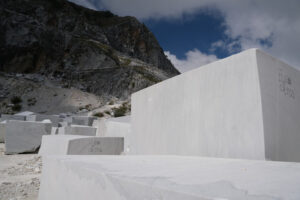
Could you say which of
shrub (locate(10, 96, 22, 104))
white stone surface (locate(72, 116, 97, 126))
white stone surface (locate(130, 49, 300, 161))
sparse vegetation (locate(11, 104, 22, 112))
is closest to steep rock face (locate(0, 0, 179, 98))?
shrub (locate(10, 96, 22, 104))

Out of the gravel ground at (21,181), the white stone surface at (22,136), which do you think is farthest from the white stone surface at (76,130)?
the gravel ground at (21,181)

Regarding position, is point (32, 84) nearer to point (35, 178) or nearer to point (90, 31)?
point (90, 31)

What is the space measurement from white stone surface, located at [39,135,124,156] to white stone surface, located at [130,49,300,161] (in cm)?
235

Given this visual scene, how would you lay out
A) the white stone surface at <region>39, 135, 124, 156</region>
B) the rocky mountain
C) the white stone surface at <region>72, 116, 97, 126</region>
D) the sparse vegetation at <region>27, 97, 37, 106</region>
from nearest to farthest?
1. the white stone surface at <region>39, 135, 124, 156</region>
2. the white stone surface at <region>72, 116, 97, 126</region>
3. the sparse vegetation at <region>27, 97, 37, 106</region>
4. the rocky mountain

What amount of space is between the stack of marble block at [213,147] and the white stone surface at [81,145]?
1.92m

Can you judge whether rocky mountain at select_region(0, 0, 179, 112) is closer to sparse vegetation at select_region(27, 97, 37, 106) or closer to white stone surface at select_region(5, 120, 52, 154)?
sparse vegetation at select_region(27, 97, 37, 106)

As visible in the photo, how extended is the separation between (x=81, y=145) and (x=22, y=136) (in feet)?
11.9

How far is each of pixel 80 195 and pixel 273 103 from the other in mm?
2178

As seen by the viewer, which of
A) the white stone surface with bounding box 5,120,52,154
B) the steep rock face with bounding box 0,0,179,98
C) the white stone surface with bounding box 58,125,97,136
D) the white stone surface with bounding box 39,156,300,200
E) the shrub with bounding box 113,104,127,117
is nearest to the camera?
the white stone surface with bounding box 39,156,300,200

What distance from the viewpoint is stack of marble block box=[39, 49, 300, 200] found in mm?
1016

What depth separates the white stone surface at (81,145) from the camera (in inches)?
185

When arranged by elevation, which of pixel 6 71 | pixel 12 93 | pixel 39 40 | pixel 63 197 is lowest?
pixel 63 197

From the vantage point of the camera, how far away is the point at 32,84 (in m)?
25.0

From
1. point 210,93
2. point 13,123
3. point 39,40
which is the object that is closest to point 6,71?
point 39,40
